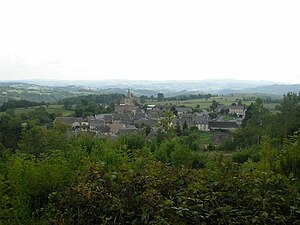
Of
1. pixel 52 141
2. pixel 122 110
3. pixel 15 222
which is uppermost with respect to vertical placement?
pixel 15 222

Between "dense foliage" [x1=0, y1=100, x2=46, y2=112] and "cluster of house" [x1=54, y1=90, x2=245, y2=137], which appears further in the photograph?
"dense foliage" [x1=0, y1=100, x2=46, y2=112]

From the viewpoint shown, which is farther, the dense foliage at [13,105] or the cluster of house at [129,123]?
the dense foliage at [13,105]

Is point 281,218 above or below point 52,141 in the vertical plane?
above

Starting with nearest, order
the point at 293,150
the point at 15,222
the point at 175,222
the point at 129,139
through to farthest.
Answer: the point at 175,222 < the point at 15,222 < the point at 293,150 < the point at 129,139

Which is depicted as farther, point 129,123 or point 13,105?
point 13,105

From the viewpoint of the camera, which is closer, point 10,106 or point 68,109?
point 10,106

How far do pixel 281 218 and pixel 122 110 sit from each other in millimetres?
73536

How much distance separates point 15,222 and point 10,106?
7083cm

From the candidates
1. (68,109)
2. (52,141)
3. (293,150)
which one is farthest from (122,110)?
(293,150)

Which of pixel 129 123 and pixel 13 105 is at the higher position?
pixel 13 105

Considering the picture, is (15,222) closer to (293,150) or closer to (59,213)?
(59,213)

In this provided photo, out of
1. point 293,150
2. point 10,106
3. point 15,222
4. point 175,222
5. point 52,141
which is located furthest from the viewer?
point 10,106

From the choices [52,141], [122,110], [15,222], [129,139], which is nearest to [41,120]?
[122,110]

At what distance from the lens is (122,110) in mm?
76125
